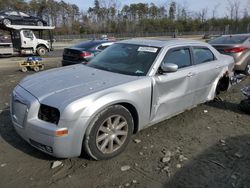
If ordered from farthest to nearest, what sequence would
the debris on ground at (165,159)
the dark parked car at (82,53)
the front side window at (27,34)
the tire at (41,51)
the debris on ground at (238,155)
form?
1. the tire at (41,51)
2. the front side window at (27,34)
3. the dark parked car at (82,53)
4. the debris on ground at (238,155)
5. the debris on ground at (165,159)

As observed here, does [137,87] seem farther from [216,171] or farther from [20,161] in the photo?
[20,161]

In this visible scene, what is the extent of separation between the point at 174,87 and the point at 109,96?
1425 millimetres

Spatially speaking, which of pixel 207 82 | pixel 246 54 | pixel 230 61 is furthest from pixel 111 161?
pixel 246 54

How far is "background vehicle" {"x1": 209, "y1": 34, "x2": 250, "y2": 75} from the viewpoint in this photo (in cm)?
871

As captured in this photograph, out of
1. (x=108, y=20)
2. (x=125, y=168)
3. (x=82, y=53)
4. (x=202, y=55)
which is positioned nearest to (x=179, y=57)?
(x=202, y=55)

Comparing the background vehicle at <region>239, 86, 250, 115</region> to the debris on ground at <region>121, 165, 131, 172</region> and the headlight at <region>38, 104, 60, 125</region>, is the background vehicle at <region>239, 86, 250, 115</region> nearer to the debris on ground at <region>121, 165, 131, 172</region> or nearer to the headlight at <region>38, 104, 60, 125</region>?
the debris on ground at <region>121, 165, 131, 172</region>

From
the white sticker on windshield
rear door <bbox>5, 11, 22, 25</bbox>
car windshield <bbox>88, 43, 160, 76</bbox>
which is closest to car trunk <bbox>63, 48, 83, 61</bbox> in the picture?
car windshield <bbox>88, 43, 160, 76</bbox>

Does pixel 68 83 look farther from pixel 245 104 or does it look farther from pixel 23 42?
pixel 23 42

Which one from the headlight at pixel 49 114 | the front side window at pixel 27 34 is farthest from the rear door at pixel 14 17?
the headlight at pixel 49 114

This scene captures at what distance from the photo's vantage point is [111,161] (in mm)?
3588

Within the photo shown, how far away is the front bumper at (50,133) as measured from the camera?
10.2ft

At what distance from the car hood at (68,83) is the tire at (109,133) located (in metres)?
0.36

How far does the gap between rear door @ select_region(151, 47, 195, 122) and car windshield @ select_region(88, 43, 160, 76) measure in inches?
9.7

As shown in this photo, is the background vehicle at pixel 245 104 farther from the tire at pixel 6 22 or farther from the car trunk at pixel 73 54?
the tire at pixel 6 22
